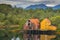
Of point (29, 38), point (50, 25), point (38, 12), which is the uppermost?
point (38, 12)

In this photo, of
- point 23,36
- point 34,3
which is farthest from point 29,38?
point 34,3

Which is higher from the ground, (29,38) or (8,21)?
(8,21)

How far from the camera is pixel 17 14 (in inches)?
108

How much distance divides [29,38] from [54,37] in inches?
13.1

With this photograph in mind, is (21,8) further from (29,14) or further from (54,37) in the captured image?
(54,37)

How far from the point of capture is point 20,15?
274 centimetres

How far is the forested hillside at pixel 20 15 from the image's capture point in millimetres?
2713

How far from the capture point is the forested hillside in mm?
2713

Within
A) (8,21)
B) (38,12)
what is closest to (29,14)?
(38,12)

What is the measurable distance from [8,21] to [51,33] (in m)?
0.60

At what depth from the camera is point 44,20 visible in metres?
2.71

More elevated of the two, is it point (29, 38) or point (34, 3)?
point (34, 3)

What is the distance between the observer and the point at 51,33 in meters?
2.70

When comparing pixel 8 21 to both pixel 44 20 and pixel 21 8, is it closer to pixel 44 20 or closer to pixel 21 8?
pixel 21 8
